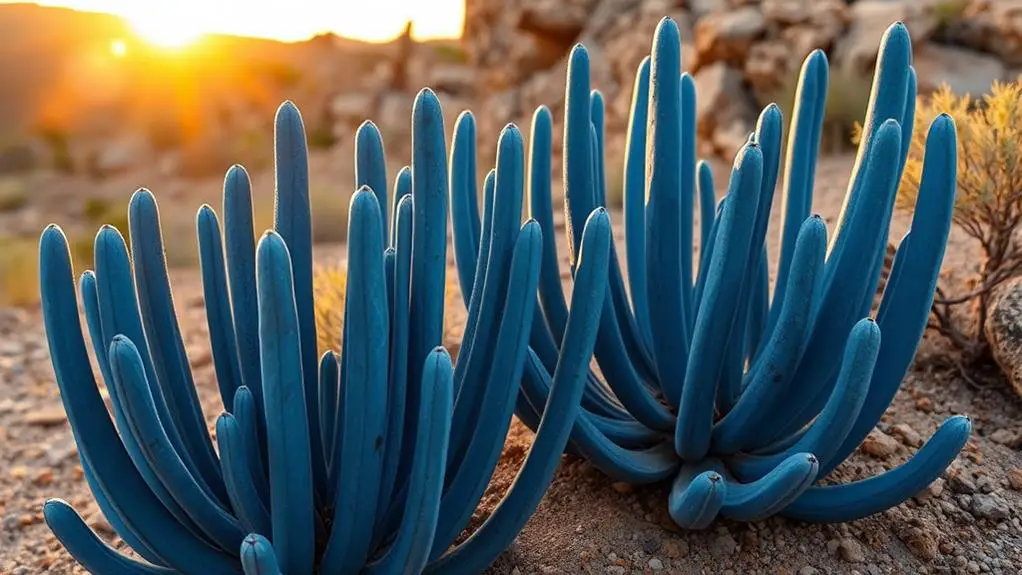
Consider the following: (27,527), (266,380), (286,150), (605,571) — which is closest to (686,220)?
(605,571)

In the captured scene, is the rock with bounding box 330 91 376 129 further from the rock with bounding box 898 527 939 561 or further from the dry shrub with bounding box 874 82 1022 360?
the rock with bounding box 898 527 939 561

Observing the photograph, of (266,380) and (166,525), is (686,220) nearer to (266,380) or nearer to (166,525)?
(266,380)

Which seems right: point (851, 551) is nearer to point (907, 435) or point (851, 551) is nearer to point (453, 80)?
point (907, 435)

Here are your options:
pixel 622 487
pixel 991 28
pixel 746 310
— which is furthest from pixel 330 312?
pixel 991 28

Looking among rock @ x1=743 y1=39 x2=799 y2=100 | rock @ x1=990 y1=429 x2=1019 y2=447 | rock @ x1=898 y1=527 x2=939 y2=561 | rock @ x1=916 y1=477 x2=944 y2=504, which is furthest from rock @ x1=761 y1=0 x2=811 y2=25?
rock @ x1=898 y1=527 x2=939 y2=561

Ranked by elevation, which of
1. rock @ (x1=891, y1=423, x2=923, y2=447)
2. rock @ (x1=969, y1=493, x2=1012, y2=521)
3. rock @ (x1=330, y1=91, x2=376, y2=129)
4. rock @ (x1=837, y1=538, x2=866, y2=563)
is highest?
rock @ (x1=330, y1=91, x2=376, y2=129)
